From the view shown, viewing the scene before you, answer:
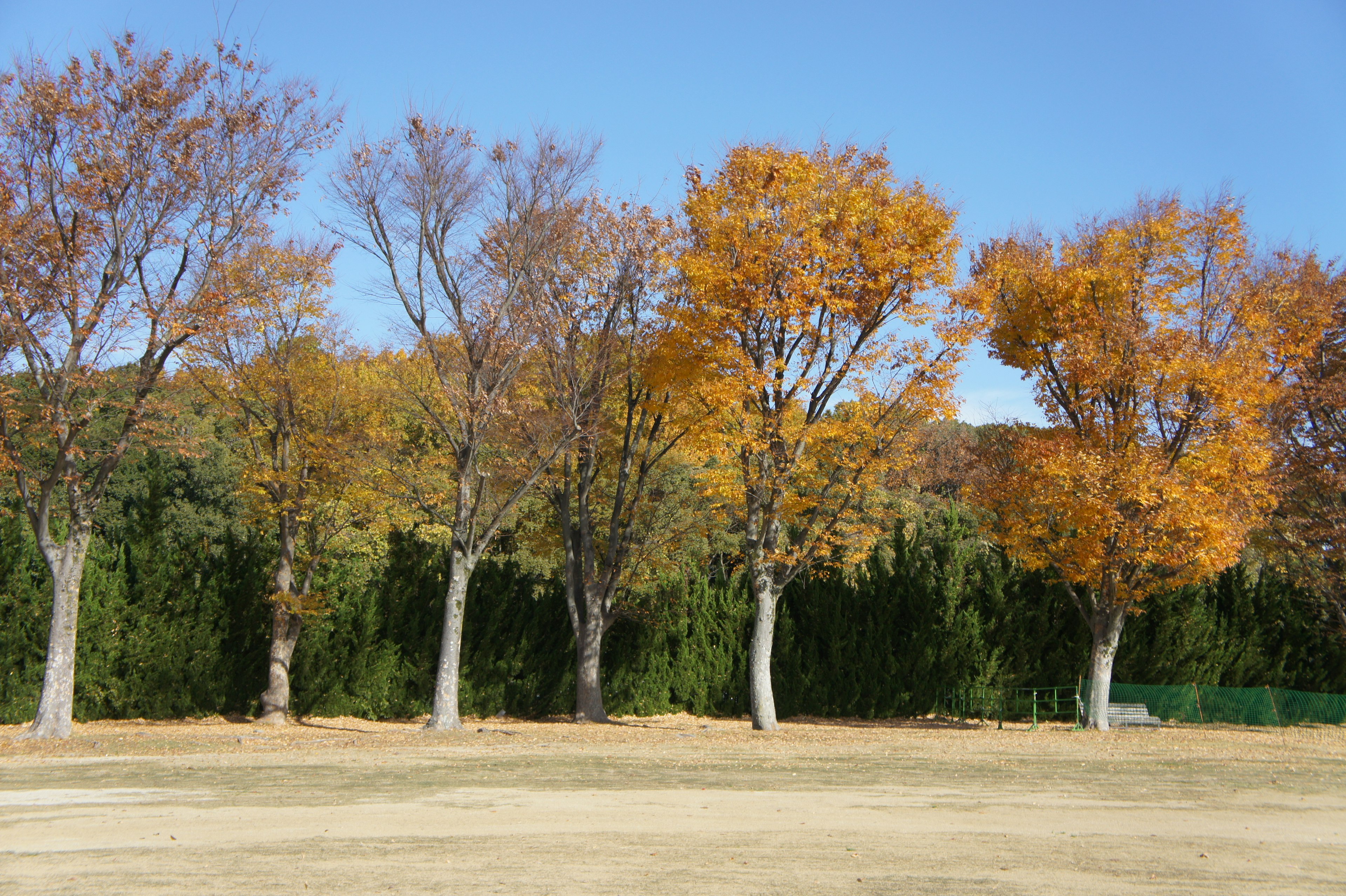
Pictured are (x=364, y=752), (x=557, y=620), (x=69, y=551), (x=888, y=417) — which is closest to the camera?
(x=364, y=752)

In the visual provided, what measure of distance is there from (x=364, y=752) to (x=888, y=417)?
9.88 meters

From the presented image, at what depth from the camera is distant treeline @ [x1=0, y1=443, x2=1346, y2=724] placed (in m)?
17.7

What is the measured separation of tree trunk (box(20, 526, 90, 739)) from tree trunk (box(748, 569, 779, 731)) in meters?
10.6

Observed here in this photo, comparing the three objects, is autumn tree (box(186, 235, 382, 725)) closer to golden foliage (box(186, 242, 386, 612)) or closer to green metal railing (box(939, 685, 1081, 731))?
golden foliage (box(186, 242, 386, 612))

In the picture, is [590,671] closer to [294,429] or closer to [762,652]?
[762,652]

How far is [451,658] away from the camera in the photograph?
16.0 m

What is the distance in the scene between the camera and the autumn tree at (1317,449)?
63.0 feet

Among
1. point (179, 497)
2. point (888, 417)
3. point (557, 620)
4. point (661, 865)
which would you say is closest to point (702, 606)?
point (557, 620)

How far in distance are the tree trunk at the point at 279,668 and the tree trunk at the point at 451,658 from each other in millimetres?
3774

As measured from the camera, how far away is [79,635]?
1711 centimetres

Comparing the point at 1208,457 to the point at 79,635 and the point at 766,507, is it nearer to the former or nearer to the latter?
the point at 766,507

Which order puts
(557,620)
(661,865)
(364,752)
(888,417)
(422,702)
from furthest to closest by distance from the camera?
(557,620)
(422,702)
(888,417)
(364,752)
(661,865)

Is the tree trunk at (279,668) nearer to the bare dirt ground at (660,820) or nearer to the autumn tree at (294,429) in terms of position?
the autumn tree at (294,429)

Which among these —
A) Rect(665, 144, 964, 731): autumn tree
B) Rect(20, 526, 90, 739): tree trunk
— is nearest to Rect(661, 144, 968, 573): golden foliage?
Rect(665, 144, 964, 731): autumn tree
